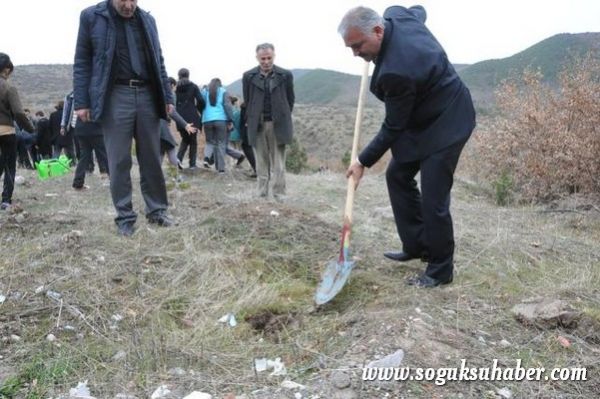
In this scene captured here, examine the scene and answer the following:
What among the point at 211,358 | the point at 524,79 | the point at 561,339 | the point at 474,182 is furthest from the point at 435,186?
the point at 474,182

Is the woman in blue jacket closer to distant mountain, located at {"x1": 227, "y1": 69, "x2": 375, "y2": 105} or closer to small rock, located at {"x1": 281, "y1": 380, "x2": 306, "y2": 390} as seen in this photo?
small rock, located at {"x1": 281, "y1": 380, "x2": 306, "y2": 390}

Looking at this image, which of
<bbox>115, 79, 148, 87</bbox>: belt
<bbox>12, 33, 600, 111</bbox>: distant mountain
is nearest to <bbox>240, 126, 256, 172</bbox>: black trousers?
<bbox>115, 79, 148, 87</bbox>: belt

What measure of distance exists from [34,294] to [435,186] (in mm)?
2318

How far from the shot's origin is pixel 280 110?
6.03 m

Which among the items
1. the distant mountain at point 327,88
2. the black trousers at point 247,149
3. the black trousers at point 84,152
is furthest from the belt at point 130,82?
the distant mountain at point 327,88

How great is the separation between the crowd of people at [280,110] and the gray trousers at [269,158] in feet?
0.04

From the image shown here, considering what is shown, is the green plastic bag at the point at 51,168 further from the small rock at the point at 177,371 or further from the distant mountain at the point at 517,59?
the distant mountain at the point at 517,59

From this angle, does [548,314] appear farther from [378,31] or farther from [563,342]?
[378,31]

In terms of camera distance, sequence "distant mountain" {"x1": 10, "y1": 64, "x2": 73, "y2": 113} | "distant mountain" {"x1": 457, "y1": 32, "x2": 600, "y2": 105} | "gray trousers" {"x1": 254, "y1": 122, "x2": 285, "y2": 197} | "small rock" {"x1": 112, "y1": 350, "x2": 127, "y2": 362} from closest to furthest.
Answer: "small rock" {"x1": 112, "y1": 350, "x2": 127, "y2": 362}, "gray trousers" {"x1": 254, "y1": 122, "x2": 285, "y2": 197}, "distant mountain" {"x1": 10, "y1": 64, "x2": 73, "y2": 113}, "distant mountain" {"x1": 457, "y1": 32, "x2": 600, "y2": 105}

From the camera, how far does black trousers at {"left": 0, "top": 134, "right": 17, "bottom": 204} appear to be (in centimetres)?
560

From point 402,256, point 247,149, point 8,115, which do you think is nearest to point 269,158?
point 247,149

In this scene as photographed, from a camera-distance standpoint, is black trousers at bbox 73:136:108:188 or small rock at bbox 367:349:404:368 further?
black trousers at bbox 73:136:108:188

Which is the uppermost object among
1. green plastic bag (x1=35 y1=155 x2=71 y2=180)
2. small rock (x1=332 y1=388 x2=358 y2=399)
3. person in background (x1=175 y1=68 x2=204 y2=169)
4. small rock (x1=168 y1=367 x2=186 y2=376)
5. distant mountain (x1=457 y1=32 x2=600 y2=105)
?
distant mountain (x1=457 y1=32 x2=600 y2=105)

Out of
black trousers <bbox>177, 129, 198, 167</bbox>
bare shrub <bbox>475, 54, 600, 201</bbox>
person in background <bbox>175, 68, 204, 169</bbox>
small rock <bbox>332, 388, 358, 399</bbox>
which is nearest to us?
small rock <bbox>332, 388, 358, 399</bbox>
